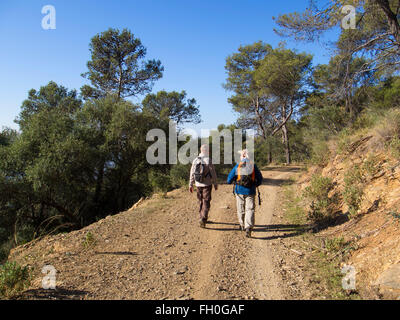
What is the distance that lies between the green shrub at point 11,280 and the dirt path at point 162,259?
0.47 ft

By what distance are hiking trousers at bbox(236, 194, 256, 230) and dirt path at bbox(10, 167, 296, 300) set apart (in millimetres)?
301

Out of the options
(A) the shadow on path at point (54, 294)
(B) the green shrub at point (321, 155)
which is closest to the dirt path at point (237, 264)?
(A) the shadow on path at point (54, 294)

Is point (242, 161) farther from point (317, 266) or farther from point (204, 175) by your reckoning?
point (317, 266)

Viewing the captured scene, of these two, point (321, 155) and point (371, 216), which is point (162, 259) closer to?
point (371, 216)

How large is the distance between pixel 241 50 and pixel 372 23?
14.9 meters

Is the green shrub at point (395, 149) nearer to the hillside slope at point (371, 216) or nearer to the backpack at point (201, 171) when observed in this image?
the hillside slope at point (371, 216)

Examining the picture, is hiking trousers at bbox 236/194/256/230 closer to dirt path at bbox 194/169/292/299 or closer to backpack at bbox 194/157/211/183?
dirt path at bbox 194/169/292/299

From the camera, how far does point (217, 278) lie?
3.56 metres

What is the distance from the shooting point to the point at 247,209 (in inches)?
206

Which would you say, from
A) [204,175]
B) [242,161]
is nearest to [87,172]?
[204,175]

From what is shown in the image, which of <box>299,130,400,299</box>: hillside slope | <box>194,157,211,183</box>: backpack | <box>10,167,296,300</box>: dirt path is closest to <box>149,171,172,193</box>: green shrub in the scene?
<box>10,167,296,300</box>: dirt path

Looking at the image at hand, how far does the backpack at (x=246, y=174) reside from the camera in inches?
206

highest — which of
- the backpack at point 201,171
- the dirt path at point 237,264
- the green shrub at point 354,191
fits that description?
the backpack at point 201,171

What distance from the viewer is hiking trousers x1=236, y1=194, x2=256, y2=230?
5176mm
